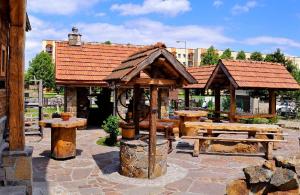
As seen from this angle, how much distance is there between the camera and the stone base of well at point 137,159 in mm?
7664

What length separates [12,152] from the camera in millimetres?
5754

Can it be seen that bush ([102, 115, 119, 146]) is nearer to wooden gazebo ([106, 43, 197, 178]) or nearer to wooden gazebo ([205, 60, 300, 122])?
wooden gazebo ([106, 43, 197, 178])

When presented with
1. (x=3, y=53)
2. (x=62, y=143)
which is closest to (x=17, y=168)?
(x=62, y=143)

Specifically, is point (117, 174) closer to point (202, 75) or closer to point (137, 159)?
point (137, 159)

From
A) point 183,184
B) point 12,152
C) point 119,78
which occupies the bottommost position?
point 183,184

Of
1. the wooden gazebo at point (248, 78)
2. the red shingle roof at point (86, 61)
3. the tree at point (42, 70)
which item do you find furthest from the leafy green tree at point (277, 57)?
the tree at point (42, 70)

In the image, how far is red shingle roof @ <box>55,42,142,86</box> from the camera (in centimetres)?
1550

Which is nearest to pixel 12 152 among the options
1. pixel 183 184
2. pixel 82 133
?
pixel 183 184

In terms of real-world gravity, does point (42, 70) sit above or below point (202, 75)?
above

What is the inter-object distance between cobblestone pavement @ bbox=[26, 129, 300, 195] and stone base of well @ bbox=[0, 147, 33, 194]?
536 millimetres

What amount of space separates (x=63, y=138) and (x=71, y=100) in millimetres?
6325

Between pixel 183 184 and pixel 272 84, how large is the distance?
35.1 feet

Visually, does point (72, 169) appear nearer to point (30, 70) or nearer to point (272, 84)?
point (272, 84)

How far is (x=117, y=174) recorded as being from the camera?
799 centimetres
